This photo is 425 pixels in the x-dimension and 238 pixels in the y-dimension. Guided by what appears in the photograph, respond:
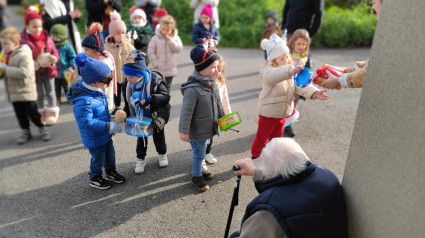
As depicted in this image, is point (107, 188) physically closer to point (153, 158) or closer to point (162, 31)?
point (153, 158)

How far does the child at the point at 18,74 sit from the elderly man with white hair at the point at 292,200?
4243 mm

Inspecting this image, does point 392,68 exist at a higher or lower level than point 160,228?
higher

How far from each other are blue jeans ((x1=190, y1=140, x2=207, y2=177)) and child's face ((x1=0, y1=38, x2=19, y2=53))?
125 inches

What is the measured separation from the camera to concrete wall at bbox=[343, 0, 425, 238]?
1.88 metres

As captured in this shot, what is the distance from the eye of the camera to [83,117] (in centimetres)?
362

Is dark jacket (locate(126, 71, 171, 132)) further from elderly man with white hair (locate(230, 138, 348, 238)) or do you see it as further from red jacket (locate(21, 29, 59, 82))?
red jacket (locate(21, 29, 59, 82))

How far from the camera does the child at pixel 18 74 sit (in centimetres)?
512

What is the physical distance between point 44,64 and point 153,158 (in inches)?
95.4

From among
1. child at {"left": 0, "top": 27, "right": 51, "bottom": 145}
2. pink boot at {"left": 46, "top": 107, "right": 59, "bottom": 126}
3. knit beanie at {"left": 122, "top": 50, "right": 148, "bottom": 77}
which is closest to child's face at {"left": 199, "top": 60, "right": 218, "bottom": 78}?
knit beanie at {"left": 122, "top": 50, "right": 148, "bottom": 77}

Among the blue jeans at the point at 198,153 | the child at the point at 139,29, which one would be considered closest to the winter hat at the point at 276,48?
the blue jeans at the point at 198,153

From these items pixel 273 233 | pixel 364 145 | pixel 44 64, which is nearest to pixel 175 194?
pixel 273 233

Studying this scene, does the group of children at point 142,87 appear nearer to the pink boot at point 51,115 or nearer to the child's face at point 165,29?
the child's face at point 165,29

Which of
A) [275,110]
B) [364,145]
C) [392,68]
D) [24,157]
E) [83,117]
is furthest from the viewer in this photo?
[24,157]

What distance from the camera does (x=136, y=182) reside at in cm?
437
